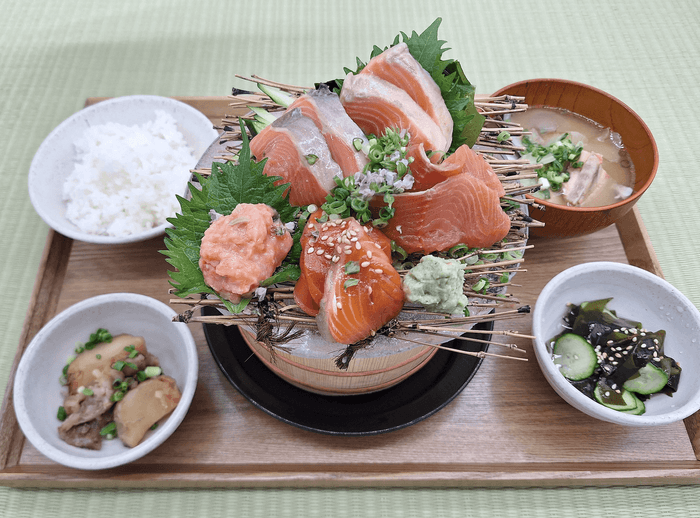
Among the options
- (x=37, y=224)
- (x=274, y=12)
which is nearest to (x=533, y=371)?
(x=37, y=224)

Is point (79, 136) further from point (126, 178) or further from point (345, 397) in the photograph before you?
point (345, 397)

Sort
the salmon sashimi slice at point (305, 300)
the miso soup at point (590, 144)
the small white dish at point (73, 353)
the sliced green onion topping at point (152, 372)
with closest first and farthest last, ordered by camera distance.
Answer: the salmon sashimi slice at point (305, 300) → the small white dish at point (73, 353) → the sliced green onion topping at point (152, 372) → the miso soup at point (590, 144)

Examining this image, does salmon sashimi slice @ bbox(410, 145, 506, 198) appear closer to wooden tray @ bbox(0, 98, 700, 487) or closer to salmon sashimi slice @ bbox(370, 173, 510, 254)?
salmon sashimi slice @ bbox(370, 173, 510, 254)

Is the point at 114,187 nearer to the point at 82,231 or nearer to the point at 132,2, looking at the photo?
the point at 82,231

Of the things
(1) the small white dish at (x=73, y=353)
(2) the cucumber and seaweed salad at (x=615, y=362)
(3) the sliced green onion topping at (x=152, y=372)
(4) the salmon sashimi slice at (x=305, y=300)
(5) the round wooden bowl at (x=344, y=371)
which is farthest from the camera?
(3) the sliced green onion topping at (x=152, y=372)

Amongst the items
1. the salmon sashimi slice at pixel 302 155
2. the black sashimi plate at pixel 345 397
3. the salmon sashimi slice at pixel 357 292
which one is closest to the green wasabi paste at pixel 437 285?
the salmon sashimi slice at pixel 357 292

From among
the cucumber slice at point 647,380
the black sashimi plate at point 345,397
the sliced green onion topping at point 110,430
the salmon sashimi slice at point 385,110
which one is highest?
the salmon sashimi slice at point 385,110

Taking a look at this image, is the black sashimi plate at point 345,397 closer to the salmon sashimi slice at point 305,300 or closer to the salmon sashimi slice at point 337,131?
the salmon sashimi slice at point 305,300

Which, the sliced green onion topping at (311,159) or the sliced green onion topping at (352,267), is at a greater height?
the sliced green onion topping at (311,159)
